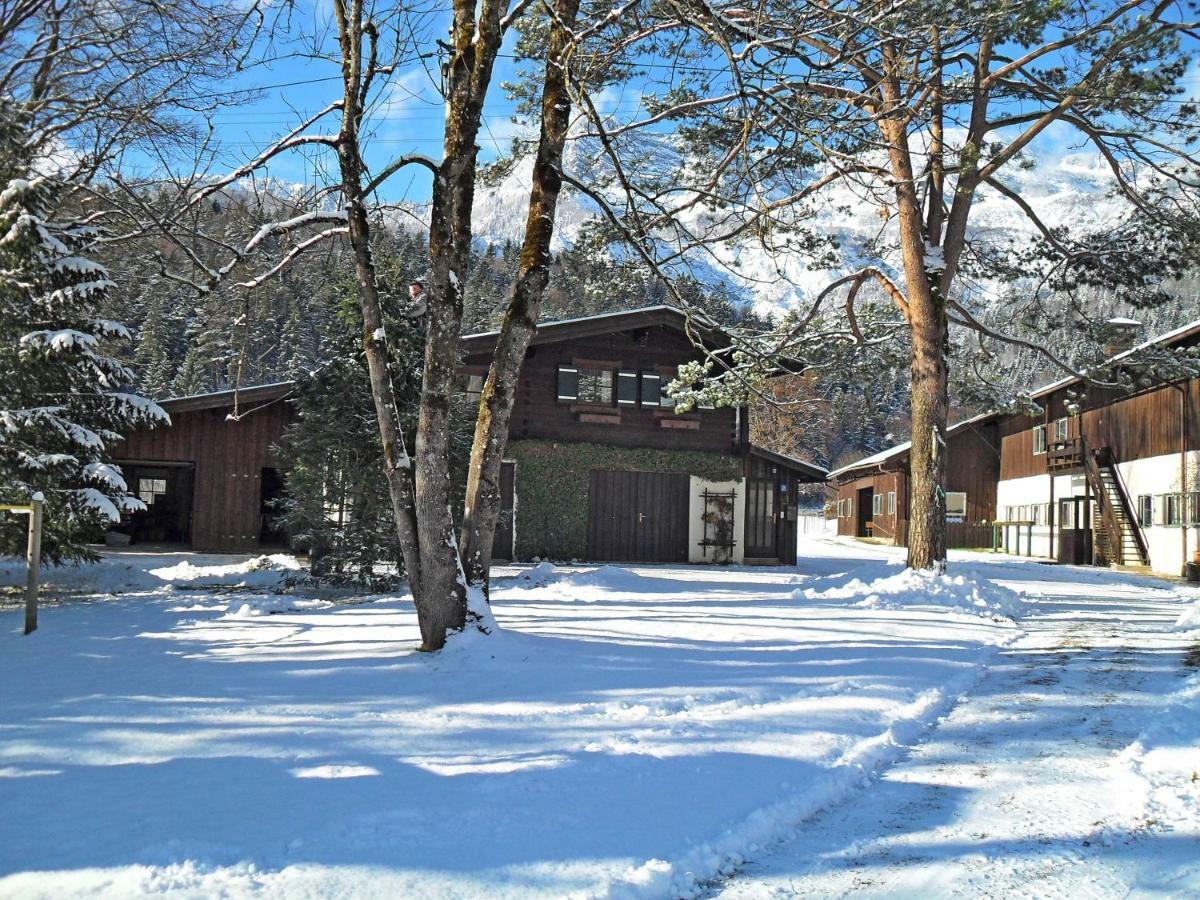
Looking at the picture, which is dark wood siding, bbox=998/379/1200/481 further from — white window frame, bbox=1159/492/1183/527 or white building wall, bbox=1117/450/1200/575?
white window frame, bbox=1159/492/1183/527

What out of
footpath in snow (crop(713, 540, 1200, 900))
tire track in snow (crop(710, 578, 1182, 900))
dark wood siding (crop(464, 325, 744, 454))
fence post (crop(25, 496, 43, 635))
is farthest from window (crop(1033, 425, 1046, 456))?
fence post (crop(25, 496, 43, 635))

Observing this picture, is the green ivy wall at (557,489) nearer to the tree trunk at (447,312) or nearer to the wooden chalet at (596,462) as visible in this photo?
the wooden chalet at (596,462)

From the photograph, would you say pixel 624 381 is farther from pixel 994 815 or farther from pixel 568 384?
pixel 994 815

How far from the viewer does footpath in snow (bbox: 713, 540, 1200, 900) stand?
3.52 m

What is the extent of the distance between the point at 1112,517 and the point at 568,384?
1694 centimetres

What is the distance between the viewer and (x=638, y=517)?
23641 millimetres

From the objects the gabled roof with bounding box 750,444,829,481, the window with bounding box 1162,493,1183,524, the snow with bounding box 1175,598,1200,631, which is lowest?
the snow with bounding box 1175,598,1200,631

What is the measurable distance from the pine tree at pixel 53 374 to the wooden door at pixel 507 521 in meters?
9.98

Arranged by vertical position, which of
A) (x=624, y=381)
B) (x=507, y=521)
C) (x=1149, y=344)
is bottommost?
(x=507, y=521)

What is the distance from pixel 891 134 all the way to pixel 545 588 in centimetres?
871

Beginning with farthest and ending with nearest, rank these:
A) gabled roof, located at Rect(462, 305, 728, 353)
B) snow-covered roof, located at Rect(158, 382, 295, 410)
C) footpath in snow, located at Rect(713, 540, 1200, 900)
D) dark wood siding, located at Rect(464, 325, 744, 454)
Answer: dark wood siding, located at Rect(464, 325, 744, 454), gabled roof, located at Rect(462, 305, 728, 353), snow-covered roof, located at Rect(158, 382, 295, 410), footpath in snow, located at Rect(713, 540, 1200, 900)

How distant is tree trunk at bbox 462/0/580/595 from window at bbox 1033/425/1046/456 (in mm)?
29845

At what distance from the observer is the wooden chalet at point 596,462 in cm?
2231

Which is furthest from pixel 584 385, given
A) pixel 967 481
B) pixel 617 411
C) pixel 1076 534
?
pixel 967 481
